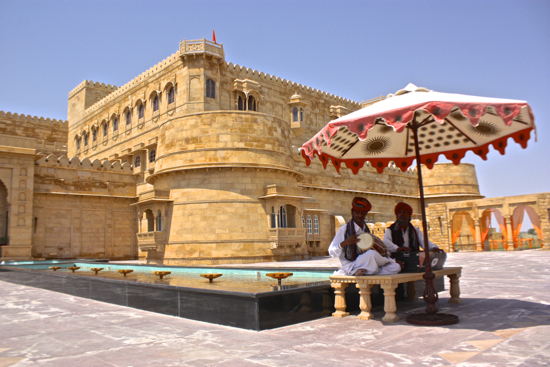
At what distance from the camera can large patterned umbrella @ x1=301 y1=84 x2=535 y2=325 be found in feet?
15.8

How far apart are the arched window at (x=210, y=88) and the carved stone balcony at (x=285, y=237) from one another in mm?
10430

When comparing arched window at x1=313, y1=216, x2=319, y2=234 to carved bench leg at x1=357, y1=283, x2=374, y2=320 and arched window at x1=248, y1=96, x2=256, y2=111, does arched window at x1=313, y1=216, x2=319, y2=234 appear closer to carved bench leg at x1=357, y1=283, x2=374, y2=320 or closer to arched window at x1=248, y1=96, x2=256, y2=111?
arched window at x1=248, y1=96, x2=256, y2=111

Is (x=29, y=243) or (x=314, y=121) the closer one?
(x=29, y=243)

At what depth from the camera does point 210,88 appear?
25.5 meters

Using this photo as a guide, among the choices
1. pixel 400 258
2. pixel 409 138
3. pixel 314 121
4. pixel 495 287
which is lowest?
pixel 495 287

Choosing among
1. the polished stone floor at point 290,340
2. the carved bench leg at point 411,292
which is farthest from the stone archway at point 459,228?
the carved bench leg at point 411,292

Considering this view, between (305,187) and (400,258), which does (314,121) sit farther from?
(400,258)

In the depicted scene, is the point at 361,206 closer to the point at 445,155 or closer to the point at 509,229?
the point at 445,155

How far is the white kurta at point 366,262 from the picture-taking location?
5.63 m

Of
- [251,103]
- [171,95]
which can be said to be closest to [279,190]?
[251,103]

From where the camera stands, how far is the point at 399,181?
111ft

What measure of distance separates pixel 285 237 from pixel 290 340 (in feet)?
48.1

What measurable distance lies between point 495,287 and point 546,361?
17.4 ft

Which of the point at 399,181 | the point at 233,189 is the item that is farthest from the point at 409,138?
the point at 399,181
